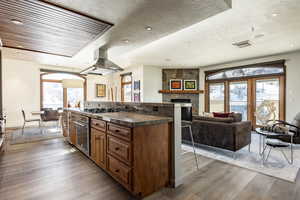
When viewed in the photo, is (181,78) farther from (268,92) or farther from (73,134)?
(73,134)

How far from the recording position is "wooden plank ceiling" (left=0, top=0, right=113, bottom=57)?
215cm

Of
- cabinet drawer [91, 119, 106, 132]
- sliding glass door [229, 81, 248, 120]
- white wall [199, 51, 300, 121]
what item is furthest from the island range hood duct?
white wall [199, 51, 300, 121]

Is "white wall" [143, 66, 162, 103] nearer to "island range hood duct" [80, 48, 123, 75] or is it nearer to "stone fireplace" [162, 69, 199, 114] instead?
"stone fireplace" [162, 69, 199, 114]

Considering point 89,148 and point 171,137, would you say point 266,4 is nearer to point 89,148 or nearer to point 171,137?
point 171,137

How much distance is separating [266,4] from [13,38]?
16.9 ft

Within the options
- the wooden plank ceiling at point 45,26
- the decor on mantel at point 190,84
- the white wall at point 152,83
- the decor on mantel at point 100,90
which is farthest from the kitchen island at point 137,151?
the decor on mantel at point 100,90

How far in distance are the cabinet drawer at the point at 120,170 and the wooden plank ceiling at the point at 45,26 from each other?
2.28 metres

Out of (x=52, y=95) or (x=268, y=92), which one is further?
(x=52, y=95)

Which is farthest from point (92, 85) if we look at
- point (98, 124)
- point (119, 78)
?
point (98, 124)

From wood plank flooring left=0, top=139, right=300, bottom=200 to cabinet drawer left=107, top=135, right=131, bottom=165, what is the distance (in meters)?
0.47

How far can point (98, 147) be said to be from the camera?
2473 mm

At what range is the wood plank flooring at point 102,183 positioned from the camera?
187 centimetres

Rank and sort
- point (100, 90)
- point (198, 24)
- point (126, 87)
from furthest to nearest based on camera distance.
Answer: point (100, 90), point (126, 87), point (198, 24)

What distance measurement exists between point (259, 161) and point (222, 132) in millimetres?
836
